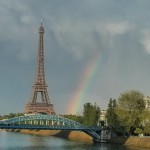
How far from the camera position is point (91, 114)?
9631cm

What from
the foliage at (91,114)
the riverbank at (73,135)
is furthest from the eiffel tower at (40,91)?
the foliage at (91,114)

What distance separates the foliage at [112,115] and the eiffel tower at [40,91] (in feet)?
168

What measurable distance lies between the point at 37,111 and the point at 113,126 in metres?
55.2

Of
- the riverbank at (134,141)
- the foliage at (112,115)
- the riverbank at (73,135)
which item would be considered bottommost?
the riverbank at (134,141)

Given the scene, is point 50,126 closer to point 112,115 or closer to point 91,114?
point 112,115

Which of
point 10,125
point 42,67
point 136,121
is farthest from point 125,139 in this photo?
point 42,67

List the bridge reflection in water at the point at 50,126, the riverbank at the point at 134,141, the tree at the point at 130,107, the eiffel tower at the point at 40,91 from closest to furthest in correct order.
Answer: the riverbank at the point at 134,141, the tree at the point at 130,107, the bridge reflection in water at the point at 50,126, the eiffel tower at the point at 40,91

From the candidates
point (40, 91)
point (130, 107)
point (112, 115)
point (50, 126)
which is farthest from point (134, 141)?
point (40, 91)

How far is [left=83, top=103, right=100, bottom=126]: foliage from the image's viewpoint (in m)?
95.4

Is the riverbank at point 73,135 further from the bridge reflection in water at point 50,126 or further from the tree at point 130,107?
the tree at point 130,107

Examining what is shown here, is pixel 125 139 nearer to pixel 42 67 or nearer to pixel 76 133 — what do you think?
pixel 76 133

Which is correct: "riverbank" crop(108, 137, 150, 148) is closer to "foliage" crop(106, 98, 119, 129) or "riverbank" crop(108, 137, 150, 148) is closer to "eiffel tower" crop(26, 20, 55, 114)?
"foliage" crop(106, 98, 119, 129)

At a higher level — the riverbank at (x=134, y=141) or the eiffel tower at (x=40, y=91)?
the eiffel tower at (x=40, y=91)

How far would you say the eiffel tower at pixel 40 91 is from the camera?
137125 millimetres
